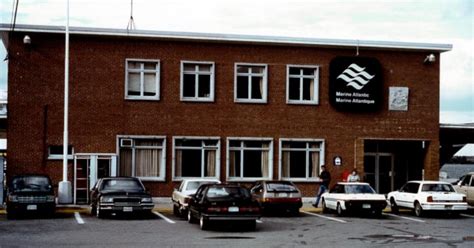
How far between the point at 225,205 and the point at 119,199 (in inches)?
196

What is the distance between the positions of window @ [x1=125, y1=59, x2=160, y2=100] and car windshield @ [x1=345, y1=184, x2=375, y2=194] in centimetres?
985

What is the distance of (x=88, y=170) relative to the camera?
31969mm

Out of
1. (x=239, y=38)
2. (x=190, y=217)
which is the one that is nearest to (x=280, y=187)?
(x=190, y=217)

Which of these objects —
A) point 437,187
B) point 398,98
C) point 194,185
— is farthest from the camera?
point 398,98

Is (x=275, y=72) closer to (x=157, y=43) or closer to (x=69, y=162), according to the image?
(x=157, y=43)

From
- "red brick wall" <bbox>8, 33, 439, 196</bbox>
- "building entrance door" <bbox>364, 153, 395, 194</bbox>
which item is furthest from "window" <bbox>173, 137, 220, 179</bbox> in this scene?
"building entrance door" <bbox>364, 153, 395, 194</bbox>

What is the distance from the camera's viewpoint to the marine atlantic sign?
34.7 metres

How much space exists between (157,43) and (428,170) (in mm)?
14070

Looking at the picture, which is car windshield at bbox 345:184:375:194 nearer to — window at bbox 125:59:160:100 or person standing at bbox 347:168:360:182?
person standing at bbox 347:168:360:182

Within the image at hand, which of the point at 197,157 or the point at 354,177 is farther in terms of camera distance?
the point at 197,157

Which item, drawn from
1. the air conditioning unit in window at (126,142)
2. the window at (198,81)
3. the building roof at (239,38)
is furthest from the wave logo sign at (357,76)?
the air conditioning unit in window at (126,142)

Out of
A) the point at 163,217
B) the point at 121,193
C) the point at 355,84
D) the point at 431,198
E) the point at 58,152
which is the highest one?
the point at 355,84

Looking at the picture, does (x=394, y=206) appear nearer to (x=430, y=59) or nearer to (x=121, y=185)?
(x=430, y=59)

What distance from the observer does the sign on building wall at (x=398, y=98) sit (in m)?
35.3
